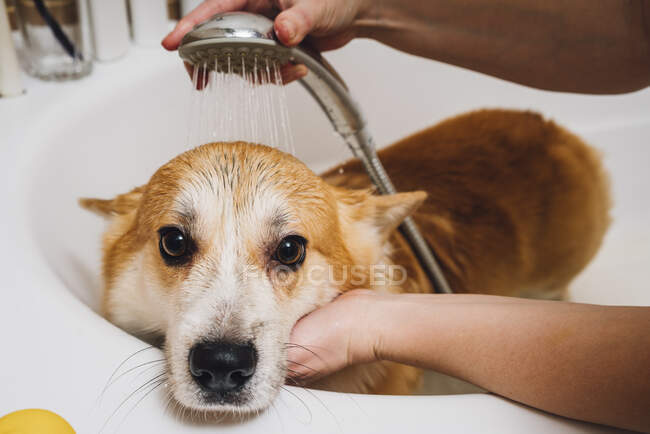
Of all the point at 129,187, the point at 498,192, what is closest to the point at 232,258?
the point at 129,187

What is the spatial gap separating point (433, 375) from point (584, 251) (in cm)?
64

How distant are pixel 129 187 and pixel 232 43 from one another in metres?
0.80

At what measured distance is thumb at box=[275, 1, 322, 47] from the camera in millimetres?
951

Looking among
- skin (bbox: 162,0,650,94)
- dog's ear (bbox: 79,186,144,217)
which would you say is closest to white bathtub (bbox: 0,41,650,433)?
dog's ear (bbox: 79,186,144,217)

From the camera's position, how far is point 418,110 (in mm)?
2203

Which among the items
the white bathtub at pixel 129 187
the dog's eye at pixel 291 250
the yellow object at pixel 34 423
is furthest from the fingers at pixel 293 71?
the yellow object at pixel 34 423

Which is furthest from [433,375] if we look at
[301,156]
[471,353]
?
[301,156]

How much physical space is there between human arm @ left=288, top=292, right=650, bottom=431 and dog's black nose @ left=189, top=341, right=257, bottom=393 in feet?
0.52

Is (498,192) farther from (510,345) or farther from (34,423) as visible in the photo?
(34,423)

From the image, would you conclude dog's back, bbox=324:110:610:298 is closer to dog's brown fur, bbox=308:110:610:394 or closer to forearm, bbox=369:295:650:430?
dog's brown fur, bbox=308:110:610:394

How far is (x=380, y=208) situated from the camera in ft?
3.85

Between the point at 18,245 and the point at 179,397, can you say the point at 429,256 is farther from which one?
the point at 18,245

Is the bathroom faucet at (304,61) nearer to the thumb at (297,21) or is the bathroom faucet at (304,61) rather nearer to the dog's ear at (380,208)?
the thumb at (297,21)

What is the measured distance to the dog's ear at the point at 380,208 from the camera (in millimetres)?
1156
